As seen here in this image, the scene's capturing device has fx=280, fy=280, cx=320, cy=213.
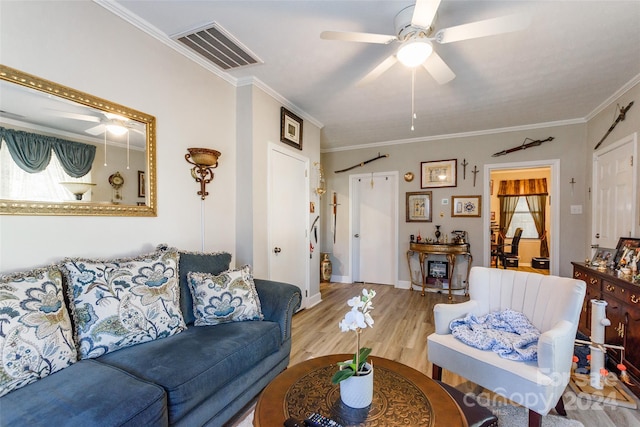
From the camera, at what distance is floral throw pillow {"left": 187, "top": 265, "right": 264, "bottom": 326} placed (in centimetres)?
190

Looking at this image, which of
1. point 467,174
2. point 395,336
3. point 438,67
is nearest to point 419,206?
point 467,174

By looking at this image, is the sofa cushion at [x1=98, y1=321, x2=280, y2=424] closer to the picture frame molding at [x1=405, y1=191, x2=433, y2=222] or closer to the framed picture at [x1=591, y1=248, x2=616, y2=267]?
the framed picture at [x1=591, y1=248, x2=616, y2=267]

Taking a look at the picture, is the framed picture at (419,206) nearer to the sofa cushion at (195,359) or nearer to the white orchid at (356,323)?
the sofa cushion at (195,359)

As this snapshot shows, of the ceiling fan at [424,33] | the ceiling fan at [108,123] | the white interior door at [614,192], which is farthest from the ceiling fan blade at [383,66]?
the white interior door at [614,192]

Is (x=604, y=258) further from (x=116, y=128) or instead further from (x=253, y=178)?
(x=116, y=128)

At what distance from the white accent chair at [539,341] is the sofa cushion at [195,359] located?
1.17 m

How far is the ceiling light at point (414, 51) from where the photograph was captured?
1.86 metres

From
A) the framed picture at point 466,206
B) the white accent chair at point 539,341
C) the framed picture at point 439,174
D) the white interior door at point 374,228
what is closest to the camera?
the white accent chair at point 539,341

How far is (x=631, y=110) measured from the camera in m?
2.84

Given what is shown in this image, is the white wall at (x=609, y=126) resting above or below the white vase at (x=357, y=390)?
above

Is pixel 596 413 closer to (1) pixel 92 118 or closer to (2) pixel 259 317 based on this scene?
(2) pixel 259 317

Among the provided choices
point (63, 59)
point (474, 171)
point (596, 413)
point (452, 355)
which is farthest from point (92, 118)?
point (474, 171)

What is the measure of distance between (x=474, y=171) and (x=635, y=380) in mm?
3093

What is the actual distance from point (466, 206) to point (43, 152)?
4914mm
